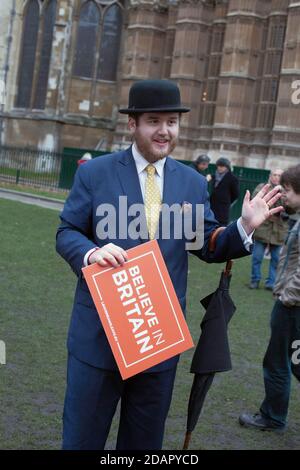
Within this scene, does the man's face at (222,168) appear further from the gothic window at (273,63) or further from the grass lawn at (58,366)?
the gothic window at (273,63)

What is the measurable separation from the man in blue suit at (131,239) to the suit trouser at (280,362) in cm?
206

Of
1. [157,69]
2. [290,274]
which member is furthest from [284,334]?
[157,69]

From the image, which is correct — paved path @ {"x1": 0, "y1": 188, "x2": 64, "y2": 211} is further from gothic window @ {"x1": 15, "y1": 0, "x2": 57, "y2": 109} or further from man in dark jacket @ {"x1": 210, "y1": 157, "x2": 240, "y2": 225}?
gothic window @ {"x1": 15, "y1": 0, "x2": 57, "y2": 109}

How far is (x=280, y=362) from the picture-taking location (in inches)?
213

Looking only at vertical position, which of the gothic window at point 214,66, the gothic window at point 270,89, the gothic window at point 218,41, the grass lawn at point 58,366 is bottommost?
the grass lawn at point 58,366

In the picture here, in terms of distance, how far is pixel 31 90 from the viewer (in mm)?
35406

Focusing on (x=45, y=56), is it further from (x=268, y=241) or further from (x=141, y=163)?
(x=141, y=163)

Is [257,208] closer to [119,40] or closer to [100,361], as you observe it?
[100,361]

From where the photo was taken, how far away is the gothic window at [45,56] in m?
34.8

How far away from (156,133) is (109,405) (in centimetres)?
126

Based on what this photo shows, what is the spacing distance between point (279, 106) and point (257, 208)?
23.1m

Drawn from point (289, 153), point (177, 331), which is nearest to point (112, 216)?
point (177, 331)

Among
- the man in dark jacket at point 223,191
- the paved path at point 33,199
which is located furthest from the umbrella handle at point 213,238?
the paved path at point 33,199

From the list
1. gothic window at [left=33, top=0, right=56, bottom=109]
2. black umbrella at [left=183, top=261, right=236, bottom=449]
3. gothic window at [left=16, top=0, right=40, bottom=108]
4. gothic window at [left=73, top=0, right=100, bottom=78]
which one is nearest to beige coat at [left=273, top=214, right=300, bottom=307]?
black umbrella at [left=183, top=261, right=236, bottom=449]
